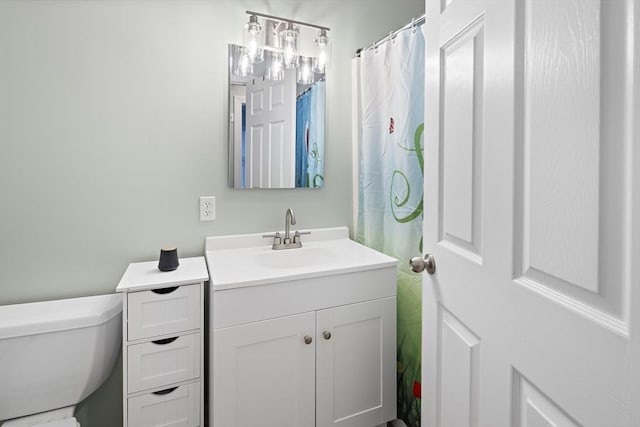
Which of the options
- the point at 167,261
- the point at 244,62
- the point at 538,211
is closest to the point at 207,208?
the point at 167,261

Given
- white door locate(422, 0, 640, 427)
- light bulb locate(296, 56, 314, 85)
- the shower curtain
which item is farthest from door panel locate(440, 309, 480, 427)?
light bulb locate(296, 56, 314, 85)

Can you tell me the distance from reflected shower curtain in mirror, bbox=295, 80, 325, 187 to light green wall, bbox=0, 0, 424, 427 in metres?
0.25

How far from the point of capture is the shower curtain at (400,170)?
4.91ft

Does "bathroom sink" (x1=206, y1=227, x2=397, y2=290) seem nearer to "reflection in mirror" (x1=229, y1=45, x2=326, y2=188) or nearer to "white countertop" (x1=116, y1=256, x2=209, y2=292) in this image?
"white countertop" (x1=116, y1=256, x2=209, y2=292)

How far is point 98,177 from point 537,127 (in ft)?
5.24

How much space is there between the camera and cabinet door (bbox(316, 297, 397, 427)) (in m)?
1.37

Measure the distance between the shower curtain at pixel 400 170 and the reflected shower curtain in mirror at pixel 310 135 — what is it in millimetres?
235

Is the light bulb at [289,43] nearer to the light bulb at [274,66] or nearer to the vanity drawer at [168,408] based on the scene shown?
the light bulb at [274,66]

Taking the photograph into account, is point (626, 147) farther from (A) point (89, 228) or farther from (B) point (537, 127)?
(A) point (89, 228)

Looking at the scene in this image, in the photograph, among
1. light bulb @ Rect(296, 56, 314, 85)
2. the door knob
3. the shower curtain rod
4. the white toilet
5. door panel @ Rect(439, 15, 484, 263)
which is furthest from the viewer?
light bulb @ Rect(296, 56, 314, 85)

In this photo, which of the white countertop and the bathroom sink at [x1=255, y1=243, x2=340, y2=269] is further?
the bathroom sink at [x1=255, y1=243, x2=340, y2=269]

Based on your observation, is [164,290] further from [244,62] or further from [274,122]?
[244,62]

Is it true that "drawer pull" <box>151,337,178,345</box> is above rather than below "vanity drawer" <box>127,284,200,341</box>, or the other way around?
below

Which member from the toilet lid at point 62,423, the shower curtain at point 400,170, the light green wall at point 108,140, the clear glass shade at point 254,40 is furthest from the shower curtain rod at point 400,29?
the toilet lid at point 62,423
